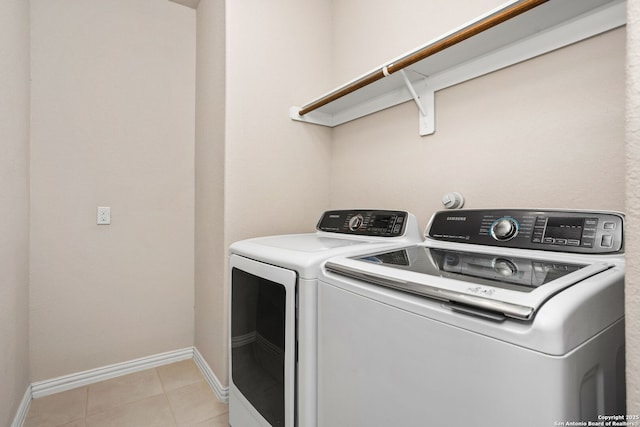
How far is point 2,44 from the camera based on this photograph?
51.1 inches

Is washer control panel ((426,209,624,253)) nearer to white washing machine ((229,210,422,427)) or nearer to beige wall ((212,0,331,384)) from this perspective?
white washing machine ((229,210,422,427))

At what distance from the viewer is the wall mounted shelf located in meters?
0.95

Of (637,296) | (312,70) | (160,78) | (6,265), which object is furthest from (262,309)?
(160,78)

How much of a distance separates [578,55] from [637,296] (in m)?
0.96

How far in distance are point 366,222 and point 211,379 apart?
135 cm

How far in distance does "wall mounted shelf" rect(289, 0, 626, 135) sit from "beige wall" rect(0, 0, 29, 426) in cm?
143

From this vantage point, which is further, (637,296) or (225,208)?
(225,208)

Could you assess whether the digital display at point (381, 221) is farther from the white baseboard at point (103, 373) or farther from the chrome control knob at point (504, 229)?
the white baseboard at point (103, 373)

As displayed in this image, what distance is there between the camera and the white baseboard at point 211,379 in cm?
170

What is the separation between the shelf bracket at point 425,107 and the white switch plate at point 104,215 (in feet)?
6.30

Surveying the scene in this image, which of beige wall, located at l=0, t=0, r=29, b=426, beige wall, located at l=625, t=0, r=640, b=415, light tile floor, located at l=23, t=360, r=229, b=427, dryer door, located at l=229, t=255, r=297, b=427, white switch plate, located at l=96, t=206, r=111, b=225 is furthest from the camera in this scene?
white switch plate, located at l=96, t=206, r=111, b=225

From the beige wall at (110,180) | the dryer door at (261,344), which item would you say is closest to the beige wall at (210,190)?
the beige wall at (110,180)

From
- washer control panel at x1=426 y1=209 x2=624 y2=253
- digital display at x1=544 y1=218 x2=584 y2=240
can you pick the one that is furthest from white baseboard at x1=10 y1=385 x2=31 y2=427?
digital display at x1=544 y1=218 x2=584 y2=240

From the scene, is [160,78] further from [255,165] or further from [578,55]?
[578,55]
